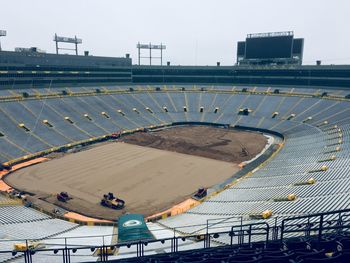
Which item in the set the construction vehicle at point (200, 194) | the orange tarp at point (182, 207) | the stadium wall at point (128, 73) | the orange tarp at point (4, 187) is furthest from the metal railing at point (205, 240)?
the stadium wall at point (128, 73)

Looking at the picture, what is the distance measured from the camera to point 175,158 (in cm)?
5703

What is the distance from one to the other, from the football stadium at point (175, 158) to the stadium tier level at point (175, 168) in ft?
0.81

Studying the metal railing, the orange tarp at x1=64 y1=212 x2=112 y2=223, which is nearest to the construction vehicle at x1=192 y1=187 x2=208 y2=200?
the metal railing

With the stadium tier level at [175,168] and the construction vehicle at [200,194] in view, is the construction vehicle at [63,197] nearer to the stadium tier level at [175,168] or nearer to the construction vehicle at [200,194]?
the stadium tier level at [175,168]

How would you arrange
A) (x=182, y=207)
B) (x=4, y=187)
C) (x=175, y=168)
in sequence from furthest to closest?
1. (x=175, y=168)
2. (x=4, y=187)
3. (x=182, y=207)

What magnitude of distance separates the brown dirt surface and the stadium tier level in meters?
0.45

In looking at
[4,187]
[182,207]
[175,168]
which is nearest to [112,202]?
[182,207]

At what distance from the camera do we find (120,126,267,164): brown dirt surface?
5947 centimetres

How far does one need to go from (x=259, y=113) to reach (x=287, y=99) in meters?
10.8

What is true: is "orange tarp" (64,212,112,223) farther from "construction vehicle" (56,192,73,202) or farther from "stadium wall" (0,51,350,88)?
"stadium wall" (0,51,350,88)

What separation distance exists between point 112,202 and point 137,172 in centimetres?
1322

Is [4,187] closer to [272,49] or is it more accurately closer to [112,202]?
[112,202]

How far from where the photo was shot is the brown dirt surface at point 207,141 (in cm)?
5947

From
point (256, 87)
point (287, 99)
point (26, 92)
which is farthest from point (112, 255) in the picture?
point (256, 87)
